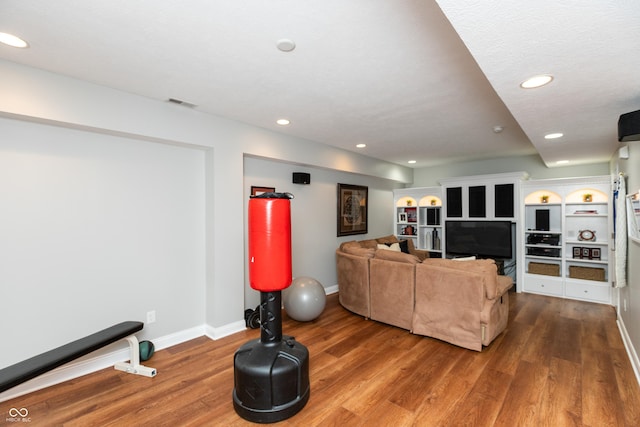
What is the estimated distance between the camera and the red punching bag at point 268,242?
2230mm

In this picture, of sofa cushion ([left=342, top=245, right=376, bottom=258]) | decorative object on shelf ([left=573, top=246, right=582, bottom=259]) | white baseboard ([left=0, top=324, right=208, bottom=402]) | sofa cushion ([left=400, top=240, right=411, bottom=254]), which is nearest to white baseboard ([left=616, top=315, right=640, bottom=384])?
decorative object on shelf ([left=573, top=246, right=582, bottom=259])

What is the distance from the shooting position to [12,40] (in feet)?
6.23

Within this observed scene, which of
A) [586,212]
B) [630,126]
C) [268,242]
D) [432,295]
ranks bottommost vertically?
[432,295]

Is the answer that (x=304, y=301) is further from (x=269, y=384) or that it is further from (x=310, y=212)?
(x=269, y=384)

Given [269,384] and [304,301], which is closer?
[269,384]

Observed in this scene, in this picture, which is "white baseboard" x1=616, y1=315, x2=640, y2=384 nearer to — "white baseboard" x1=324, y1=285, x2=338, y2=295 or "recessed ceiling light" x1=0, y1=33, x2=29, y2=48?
"white baseboard" x1=324, y1=285, x2=338, y2=295

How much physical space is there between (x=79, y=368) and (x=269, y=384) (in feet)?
6.10

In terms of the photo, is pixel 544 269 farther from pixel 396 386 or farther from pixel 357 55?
Result: pixel 357 55

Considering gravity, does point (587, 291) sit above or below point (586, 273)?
below

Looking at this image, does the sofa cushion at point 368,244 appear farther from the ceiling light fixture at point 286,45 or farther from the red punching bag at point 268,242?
the ceiling light fixture at point 286,45

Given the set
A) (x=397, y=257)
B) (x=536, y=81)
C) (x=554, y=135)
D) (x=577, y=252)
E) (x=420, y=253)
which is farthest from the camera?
(x=420, y=253)

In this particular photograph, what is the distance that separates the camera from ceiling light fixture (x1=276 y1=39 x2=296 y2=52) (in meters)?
1.88

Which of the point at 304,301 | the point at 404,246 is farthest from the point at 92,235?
the point at 404,246

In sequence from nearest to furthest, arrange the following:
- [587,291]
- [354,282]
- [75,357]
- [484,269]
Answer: [75,357] → [484,269] → [354,282] → [587,291]
